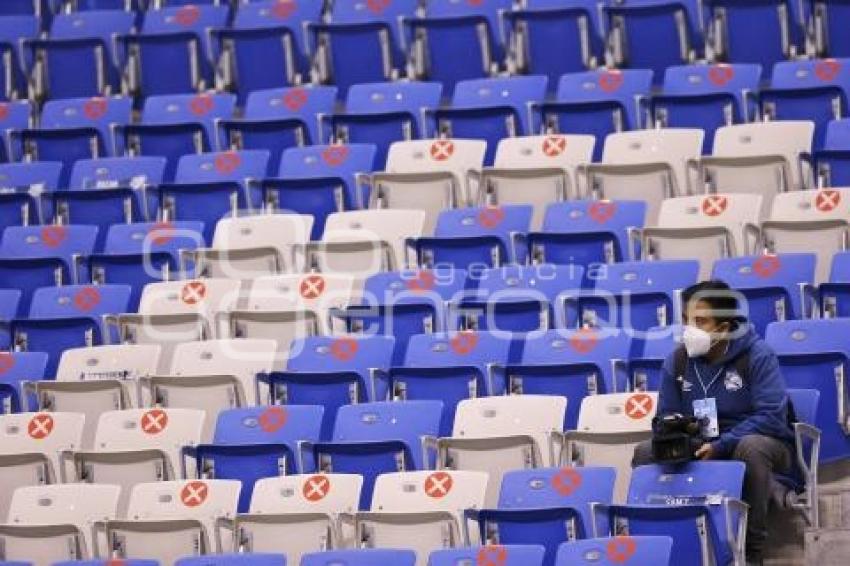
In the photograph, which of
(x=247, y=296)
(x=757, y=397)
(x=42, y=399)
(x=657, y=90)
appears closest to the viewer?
(x=757, y=397)

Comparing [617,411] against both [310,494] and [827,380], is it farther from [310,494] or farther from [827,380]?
[310,494]

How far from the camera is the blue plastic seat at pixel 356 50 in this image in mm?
14438

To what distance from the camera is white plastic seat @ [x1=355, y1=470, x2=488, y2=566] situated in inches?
363

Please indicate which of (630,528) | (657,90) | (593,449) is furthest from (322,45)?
(630,528)

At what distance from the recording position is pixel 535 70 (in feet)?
46.7

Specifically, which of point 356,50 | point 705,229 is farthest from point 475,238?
point 356,50

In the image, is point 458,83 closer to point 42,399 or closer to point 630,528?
point 42,399

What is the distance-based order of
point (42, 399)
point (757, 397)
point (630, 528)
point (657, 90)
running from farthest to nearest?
point (657, 90) → point (42, 399) → point (757, 397) → point (630, 528)

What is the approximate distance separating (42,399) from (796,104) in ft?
14.9

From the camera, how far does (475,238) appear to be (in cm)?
1180

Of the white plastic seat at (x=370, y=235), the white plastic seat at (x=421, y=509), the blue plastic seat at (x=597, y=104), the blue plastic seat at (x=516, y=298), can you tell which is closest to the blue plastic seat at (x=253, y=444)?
the white plastic seat at (x=421, y=509)

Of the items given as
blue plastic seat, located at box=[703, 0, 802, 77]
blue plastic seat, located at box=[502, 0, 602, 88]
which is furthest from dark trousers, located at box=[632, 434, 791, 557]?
blue plastic seat, located at box=[502, 0, 602, 88]

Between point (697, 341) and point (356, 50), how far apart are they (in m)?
5.56

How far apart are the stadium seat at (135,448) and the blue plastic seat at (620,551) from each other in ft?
8.78
